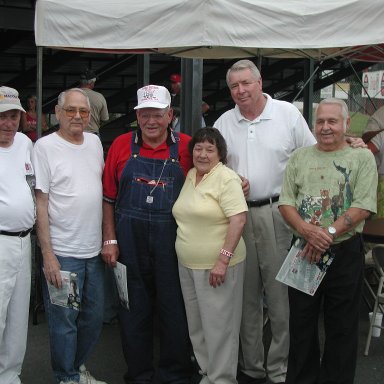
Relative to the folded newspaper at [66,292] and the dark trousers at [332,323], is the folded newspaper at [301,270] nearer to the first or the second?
the dark trousers at [332,323]

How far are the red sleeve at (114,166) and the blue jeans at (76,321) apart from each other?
1.32ft

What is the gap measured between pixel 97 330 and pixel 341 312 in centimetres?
144

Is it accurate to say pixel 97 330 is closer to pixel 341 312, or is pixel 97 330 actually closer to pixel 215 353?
pixel 215 353

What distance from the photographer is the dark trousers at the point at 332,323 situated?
3.30 m

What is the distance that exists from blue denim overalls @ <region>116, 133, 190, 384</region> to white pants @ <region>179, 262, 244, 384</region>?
4.2 inches

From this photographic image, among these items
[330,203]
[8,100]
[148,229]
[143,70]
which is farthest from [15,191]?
[143,70]

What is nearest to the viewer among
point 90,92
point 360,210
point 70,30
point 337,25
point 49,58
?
point 360,210

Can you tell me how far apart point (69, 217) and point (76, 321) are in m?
0.66

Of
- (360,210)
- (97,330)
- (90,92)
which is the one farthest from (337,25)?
(90,92)

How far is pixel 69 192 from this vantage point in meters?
3.39

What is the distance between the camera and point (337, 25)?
3.48 meters

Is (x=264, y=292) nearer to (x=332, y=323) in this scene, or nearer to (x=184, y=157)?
(x=332, y=323)

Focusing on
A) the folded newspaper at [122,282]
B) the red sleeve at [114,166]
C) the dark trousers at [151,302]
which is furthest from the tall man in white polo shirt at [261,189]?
the folded newspaper at [122,282]

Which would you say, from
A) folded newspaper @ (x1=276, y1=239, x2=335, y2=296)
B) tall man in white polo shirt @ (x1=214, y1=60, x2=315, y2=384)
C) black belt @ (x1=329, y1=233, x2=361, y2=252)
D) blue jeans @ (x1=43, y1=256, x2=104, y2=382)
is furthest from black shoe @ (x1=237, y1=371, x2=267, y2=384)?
black belt @ (x1=329, y1=233, x2=361, y2=252)
